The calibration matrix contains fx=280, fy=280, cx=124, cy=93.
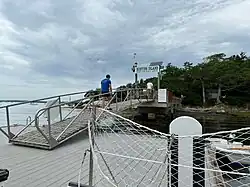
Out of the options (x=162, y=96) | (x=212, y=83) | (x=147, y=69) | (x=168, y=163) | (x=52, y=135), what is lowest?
(x=52, y=135)

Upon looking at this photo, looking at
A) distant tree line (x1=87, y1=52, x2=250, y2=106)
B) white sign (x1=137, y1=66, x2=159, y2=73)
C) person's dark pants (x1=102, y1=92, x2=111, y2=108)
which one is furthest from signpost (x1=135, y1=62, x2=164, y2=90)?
distant tree line (x1=87, y1=52, x2=250, y2=106)

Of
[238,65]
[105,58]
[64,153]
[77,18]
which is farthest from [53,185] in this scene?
[238,65]

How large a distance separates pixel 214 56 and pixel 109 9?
95.1 feet

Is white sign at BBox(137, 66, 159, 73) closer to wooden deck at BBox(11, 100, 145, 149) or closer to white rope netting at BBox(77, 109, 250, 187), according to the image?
wooden deck at BBox(11, 100, 145, 149)

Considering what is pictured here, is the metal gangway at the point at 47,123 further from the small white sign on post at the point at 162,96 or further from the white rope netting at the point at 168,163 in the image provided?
the small white sign on post at the point at 162,96

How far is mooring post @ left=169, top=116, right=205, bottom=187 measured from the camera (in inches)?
71.2

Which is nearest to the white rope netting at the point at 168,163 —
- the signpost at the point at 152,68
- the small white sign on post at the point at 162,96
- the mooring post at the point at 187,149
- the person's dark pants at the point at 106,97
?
the mooring post at the point at 187,149

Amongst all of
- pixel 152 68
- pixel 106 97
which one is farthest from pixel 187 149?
pixel 152 68

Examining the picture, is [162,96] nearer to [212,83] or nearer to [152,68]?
[152,68]

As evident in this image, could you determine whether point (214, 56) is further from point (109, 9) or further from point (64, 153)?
point (64, 153)

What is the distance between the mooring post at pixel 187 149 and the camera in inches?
71.2

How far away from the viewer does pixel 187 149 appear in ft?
5.96

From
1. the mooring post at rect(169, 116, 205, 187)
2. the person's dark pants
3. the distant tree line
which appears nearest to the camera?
the mooring post at rect(169, 116, 205, 187)

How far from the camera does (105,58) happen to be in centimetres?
1561
